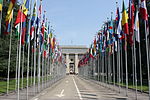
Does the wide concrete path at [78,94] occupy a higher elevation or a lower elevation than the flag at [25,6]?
lower

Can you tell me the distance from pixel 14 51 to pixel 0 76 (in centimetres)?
1485

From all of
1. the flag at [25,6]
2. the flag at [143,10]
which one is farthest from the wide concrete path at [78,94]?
the flag at [143,10]

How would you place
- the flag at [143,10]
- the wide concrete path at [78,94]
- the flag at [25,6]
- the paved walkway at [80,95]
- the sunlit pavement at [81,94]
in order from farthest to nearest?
the sunlit pavement at [81,94], the wide concrete path at [78,94], the paved walkway at [80,95], the flag at [143,10], the flag at [25,6]

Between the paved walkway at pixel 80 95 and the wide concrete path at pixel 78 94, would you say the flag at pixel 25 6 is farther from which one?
the wide concrete path at pixel 78 94

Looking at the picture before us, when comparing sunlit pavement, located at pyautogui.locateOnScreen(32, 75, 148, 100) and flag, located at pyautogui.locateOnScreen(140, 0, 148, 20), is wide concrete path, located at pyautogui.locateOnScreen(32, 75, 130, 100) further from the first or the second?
flag, located at pyautogui.locateOnScreen(140, 0, 148, 20)

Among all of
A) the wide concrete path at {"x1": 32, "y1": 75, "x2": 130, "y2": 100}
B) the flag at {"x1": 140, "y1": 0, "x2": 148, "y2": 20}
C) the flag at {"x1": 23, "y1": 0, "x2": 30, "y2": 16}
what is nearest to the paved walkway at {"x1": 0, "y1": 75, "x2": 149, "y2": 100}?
the wide concrete path at {"x1": 32, "y1": 75, "x2": 130, "y2": 100}

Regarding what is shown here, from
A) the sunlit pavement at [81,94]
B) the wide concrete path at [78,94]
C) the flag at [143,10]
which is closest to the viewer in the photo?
the flag at [143,10]

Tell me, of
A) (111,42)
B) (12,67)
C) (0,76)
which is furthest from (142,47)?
(0,76)

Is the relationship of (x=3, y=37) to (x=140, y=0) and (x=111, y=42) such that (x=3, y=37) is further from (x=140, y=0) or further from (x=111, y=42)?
(x=140, y=0)

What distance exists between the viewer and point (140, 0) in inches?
822

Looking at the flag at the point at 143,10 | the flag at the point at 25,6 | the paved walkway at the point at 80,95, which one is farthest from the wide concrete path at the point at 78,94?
the flag at the point at 143,10

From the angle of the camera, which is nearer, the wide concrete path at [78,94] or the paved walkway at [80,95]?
the paved walkway at [80,95]

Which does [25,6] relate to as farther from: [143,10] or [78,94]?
[78,94]

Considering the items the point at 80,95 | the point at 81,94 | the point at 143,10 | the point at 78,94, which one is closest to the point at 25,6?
the point at 143,10
